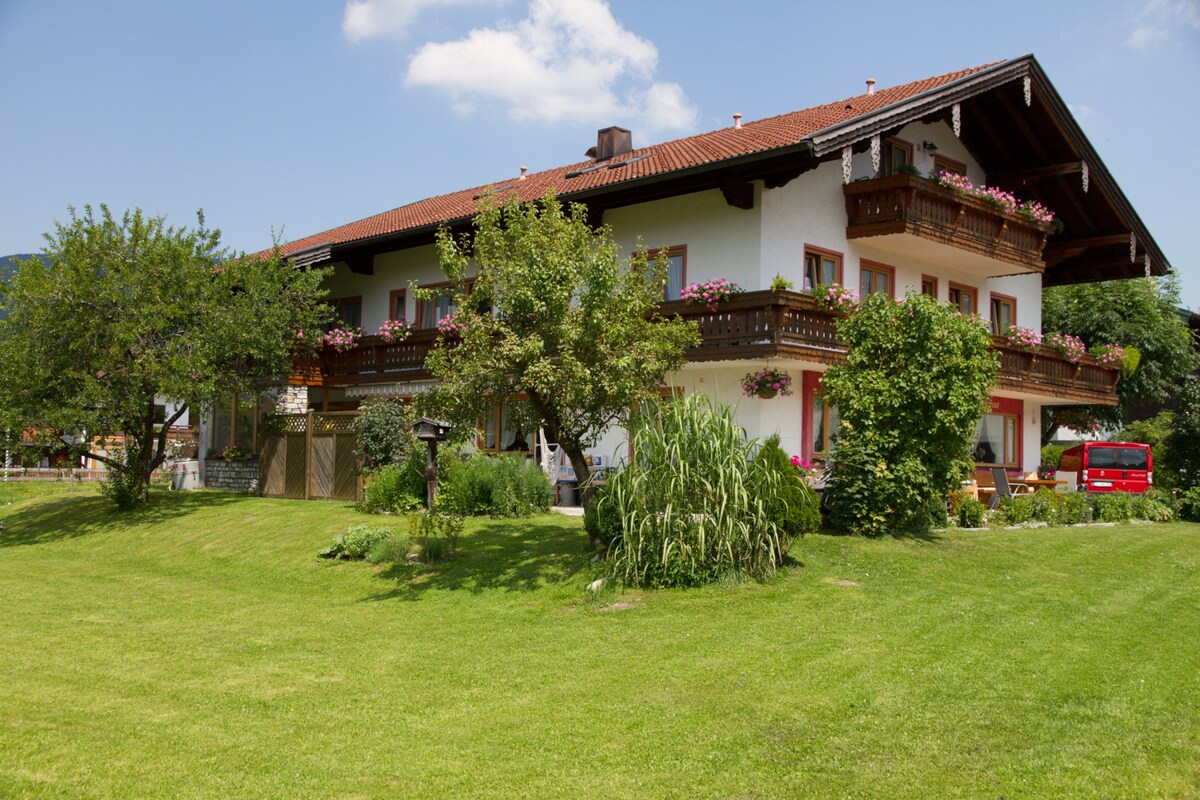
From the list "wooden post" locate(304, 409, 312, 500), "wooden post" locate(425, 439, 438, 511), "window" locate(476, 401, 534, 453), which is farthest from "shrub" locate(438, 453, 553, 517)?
"wooden post" locate(304, 409, 312, 500)

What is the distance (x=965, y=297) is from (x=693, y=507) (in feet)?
51.9

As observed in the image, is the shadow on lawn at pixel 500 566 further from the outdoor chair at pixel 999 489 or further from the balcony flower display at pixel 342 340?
the balcony flower display at pixel 342 340

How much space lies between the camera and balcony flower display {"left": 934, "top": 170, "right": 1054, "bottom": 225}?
20.6m

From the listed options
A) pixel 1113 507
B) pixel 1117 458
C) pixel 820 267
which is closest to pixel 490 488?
pixel 820 267

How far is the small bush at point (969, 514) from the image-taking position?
16484 millimetres

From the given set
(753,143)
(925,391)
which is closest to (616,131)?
(753,143)

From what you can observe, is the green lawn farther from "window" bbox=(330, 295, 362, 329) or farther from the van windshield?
→ "window" bbox=(330, 295, 362, 329)

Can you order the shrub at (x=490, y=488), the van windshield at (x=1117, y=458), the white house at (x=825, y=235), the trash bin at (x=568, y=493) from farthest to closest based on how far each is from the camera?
the van windshield at (x=1117, y=458) < the trash bin at (x=568, y=493) < the white house at (x=825, y=235) < the shrub at (x=490, y=488)

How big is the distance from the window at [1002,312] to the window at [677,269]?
9.35 meters

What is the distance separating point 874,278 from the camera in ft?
71.0

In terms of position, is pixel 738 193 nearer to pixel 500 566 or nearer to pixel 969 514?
pixel 969 514

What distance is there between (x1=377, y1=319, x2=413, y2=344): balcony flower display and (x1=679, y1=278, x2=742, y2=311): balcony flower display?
25.5ft

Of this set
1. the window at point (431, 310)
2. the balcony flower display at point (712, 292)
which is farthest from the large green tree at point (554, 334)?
the window at point (431, 310)

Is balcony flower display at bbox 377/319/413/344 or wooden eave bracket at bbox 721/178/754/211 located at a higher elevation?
wooden eave bracket at bbox 721/178/754/211
